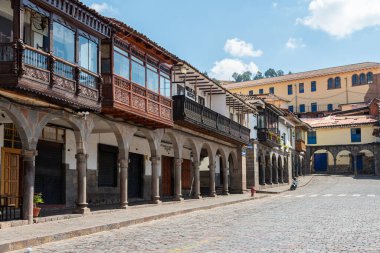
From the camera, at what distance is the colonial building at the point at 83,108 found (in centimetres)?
1366

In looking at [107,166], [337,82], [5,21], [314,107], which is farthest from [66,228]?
[314,107]

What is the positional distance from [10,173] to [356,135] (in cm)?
5240

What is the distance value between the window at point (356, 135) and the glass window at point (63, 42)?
Result: 5264cm

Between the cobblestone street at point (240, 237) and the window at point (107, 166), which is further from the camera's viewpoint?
the window at point (107, 166)

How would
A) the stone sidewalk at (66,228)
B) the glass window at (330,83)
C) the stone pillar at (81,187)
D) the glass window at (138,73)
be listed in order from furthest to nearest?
the glass window at (330,83), the glass window at (138,73), the stone pillar at (81,187), the stone sidewalk at (66,228)

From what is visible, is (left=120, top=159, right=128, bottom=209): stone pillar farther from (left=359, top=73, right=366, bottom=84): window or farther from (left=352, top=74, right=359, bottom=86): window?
(left=352, top=74, right=359, bottom=86): window

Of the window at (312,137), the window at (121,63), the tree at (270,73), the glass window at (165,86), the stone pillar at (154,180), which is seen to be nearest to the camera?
the window at (121,63)

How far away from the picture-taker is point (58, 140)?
1947cm

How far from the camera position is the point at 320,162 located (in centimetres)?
6756

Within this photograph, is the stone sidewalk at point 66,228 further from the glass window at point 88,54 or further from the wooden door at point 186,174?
the wooden door at point 186,174

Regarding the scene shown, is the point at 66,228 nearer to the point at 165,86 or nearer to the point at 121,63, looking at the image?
the point at 121,63

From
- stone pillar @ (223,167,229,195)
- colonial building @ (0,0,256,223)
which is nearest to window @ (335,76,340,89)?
stone pillar @ (223,167,229,195)

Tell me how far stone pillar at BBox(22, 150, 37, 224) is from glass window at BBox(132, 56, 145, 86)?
19.9ft

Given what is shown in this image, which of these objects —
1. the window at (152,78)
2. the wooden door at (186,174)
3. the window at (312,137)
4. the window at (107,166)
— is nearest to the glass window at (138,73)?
the window at (152,78)
